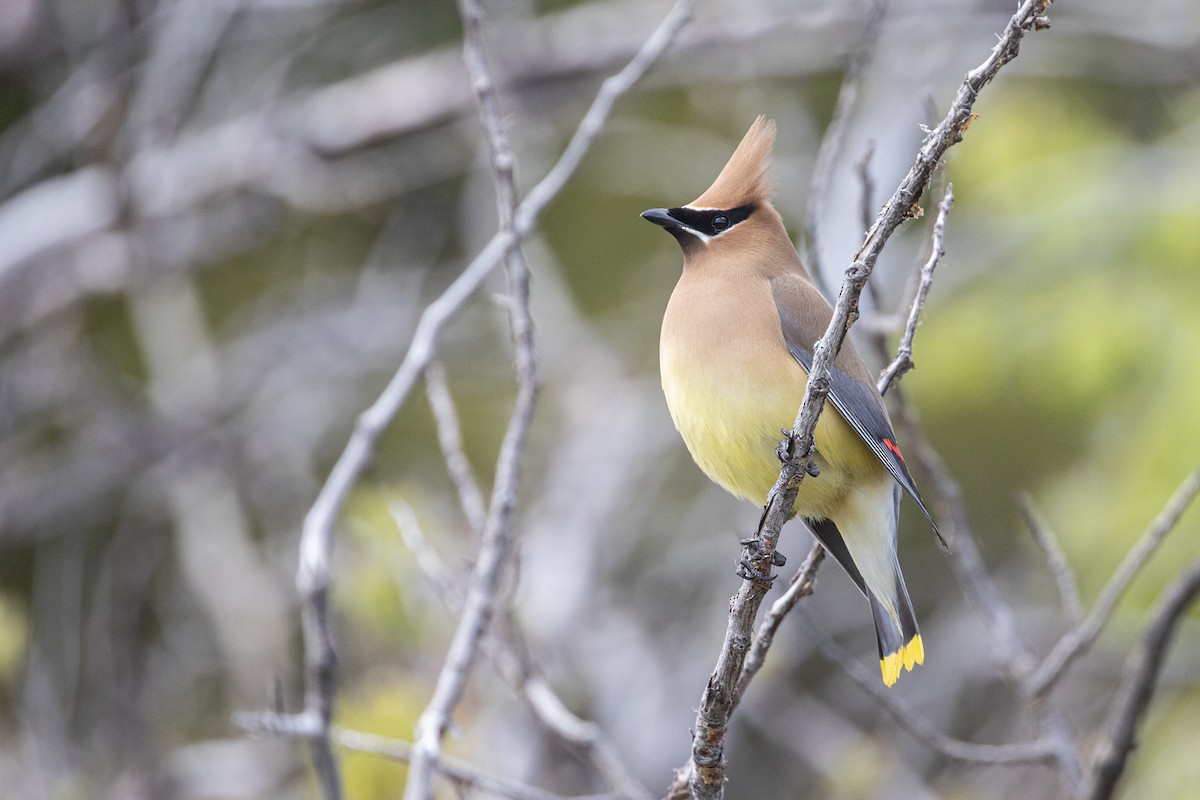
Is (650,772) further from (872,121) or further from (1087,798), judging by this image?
(872,121)

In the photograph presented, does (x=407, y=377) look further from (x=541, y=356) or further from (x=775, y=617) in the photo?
(x=541, y=356)

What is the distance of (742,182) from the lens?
10.9ft

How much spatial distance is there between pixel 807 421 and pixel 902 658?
992 mm

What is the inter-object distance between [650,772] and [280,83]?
13.9ft

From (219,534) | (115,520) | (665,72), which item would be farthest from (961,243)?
(115,520)

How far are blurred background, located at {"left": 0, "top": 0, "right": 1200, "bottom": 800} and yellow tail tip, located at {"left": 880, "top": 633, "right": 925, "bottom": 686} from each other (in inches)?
52.1

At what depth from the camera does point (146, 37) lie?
22.5 ft

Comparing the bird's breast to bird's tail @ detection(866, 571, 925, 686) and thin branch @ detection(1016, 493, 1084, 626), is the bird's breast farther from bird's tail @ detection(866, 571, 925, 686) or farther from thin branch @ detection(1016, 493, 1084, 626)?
thin branch @ detection(1016, 493, 1084, 626)

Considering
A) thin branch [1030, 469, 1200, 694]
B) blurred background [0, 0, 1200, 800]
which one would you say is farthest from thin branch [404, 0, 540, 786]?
blurred background [0, 0, 1200, 800]

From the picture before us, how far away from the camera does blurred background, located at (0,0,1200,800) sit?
4.76m

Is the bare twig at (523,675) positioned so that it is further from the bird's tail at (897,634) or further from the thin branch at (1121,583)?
the thin branch at (1121,583)

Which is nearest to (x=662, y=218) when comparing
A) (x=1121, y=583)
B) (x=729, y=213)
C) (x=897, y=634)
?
(x=729, y=213)

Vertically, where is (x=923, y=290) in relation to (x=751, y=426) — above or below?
above

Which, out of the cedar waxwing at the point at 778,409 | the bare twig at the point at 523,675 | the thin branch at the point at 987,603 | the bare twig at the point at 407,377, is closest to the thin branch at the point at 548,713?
the bare twig at the point at 523,675
